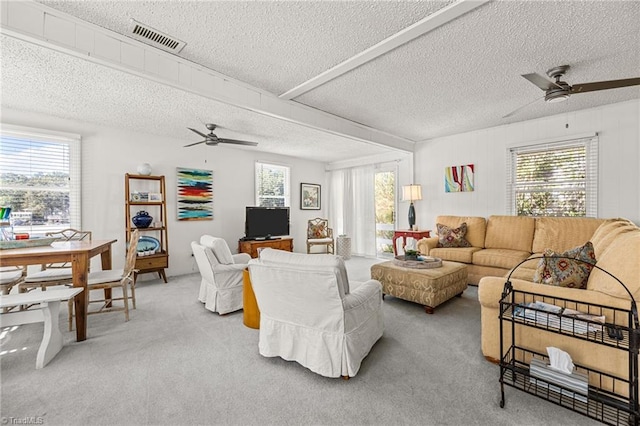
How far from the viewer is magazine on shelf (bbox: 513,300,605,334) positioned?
4.91ft

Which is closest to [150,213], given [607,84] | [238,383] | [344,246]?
[238,383]

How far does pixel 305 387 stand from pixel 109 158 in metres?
4.64

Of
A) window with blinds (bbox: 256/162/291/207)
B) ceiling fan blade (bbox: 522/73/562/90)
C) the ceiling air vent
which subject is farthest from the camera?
window with blinds (bbox: 256/162/291/207)

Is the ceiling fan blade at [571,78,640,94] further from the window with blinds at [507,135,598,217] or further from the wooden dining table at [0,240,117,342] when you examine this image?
the wooden dining table at [0,240,117,342]

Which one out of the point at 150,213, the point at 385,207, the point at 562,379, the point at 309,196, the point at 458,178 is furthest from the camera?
the point at 309,196

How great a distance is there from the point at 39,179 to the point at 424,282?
5.37 m

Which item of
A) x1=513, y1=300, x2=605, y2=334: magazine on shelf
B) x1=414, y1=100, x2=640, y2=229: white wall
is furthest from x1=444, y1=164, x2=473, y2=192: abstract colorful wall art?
x1=513, y1=300, x2=605, y2=334: magazine on shelf

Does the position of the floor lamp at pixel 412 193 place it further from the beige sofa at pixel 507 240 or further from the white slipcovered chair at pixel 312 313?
the white slipcovered chair at pixel 312 313

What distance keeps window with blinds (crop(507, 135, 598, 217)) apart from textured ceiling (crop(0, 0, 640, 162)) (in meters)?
0.59

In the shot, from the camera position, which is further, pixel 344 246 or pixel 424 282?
pixel 344 246

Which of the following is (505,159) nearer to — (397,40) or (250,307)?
(397,40)

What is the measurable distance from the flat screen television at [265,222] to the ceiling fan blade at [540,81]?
465cm

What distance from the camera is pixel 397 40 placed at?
2.27 meters

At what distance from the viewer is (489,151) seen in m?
4.84
